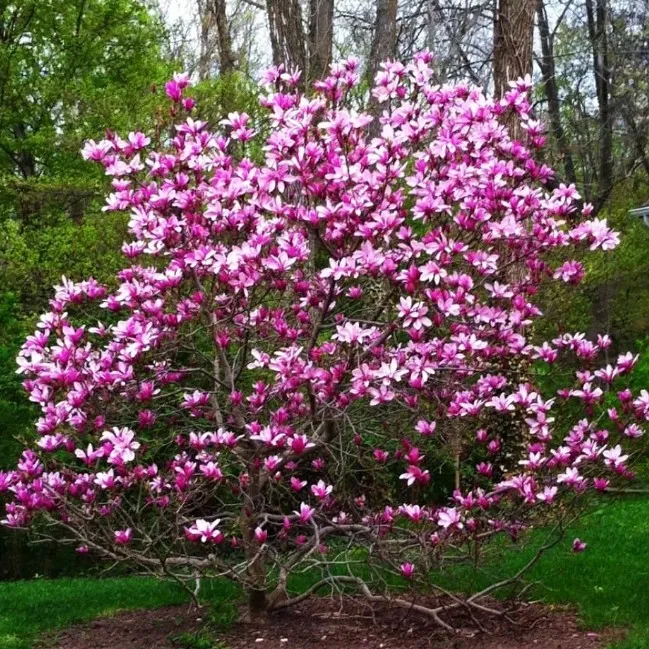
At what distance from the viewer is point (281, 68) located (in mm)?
4852

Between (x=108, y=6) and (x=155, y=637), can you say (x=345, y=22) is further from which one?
(x=155, y=637)

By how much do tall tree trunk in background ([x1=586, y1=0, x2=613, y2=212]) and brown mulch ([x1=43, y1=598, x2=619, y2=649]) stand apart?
1415 centimetres

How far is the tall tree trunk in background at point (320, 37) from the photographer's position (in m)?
12.5

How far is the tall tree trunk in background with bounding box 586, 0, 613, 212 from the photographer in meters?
18.6

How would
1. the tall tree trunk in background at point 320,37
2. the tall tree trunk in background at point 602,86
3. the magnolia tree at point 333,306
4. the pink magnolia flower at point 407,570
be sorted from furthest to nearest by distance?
the tall tree trunk in background at point 602,86, the tall tree trunk in background at point 320,37, the pink magnolia flower at point 407,570, the magnolia tree at point 333,306

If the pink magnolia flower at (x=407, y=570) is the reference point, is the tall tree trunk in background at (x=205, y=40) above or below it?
above

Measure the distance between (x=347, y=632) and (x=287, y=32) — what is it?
911 centimetres

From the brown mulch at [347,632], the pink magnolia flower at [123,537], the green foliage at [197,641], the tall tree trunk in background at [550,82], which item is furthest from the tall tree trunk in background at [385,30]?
the pink magnolia flower at [123,537]

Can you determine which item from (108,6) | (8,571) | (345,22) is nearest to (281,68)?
(8,571)

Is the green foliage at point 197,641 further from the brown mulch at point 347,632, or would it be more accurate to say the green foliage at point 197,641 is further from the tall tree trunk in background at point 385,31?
the tall tree trunk in background at point 385,31

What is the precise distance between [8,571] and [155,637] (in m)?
5.09

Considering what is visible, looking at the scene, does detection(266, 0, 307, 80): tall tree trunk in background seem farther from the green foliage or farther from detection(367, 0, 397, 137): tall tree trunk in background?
the green foliage

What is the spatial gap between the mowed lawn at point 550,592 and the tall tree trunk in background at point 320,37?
7209mm

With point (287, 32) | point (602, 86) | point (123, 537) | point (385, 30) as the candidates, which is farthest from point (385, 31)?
point (123, 537)
